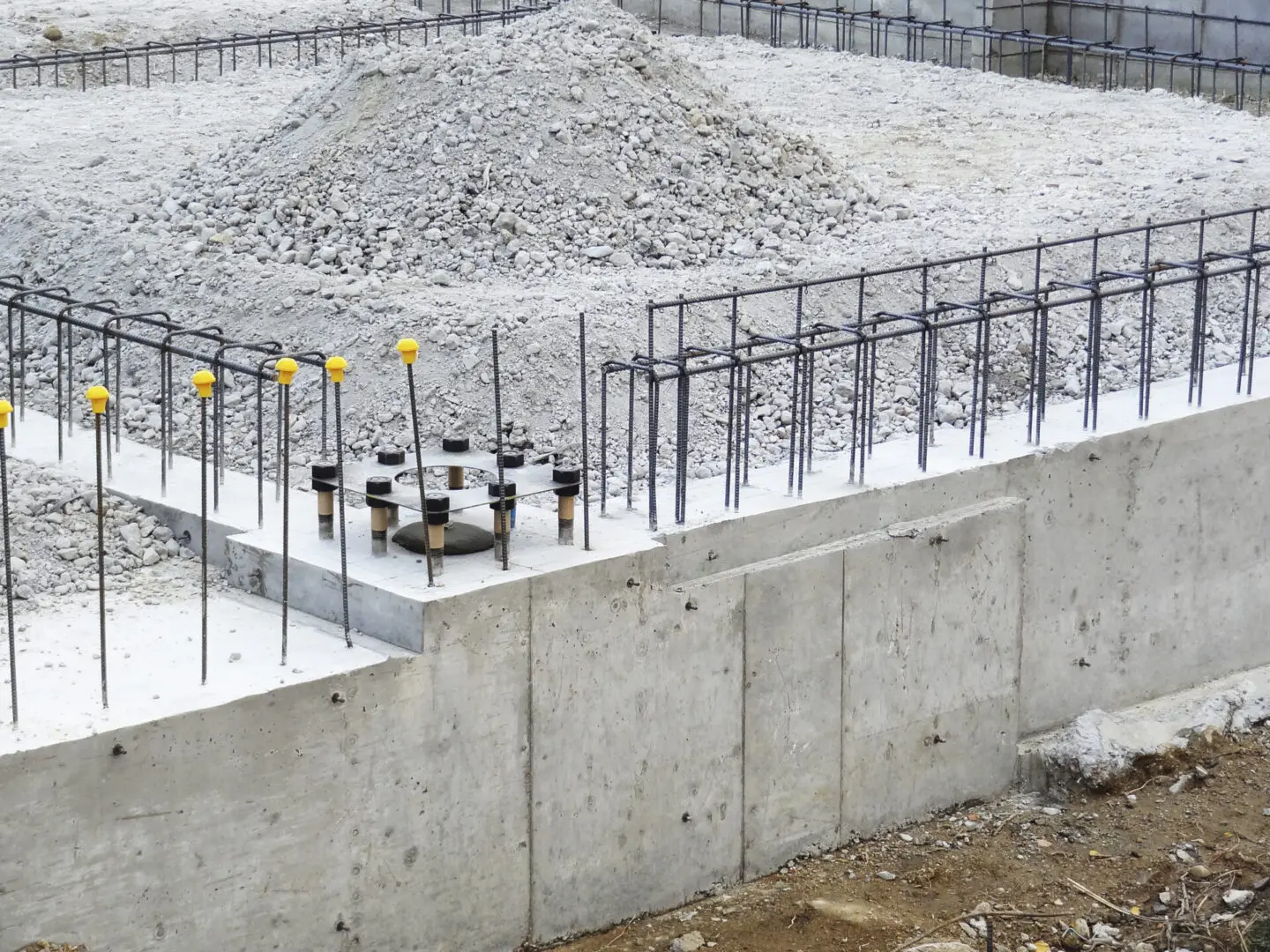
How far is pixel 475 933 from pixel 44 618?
2.22 metres

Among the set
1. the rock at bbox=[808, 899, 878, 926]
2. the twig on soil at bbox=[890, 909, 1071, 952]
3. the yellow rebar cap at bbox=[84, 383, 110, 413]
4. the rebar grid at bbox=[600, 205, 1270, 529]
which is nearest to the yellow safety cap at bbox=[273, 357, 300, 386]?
the yellow rebar cap at bbox=[84, 383, 110, 413]

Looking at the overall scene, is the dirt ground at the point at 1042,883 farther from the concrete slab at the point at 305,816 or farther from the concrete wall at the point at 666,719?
the concrete slab at the point at 305,816

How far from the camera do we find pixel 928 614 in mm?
9805

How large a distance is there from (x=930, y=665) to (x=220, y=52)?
14.6 meters

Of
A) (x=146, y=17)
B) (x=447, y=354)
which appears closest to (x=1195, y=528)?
(x=447, y=354)

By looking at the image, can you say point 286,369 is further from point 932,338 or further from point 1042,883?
Result: point 1042,883

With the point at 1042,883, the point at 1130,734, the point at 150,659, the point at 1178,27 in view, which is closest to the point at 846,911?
the point at 1042,883

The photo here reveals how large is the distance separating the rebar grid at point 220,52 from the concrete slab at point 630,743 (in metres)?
14.0

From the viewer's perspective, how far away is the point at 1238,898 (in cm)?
922

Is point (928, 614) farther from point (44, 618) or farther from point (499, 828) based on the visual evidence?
point (44, 618)

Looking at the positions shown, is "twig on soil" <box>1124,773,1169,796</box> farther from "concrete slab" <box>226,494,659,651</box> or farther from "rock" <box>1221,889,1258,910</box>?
"concrete slab" <box>226,494,659,651</box>

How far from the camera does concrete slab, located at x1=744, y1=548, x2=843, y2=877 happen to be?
9.08m

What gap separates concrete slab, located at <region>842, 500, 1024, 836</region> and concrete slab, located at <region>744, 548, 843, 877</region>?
0.39 ft

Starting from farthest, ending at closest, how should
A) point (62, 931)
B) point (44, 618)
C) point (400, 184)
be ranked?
1. point (400, 184)
2. point (44, 618)
3. point (62, 931)
